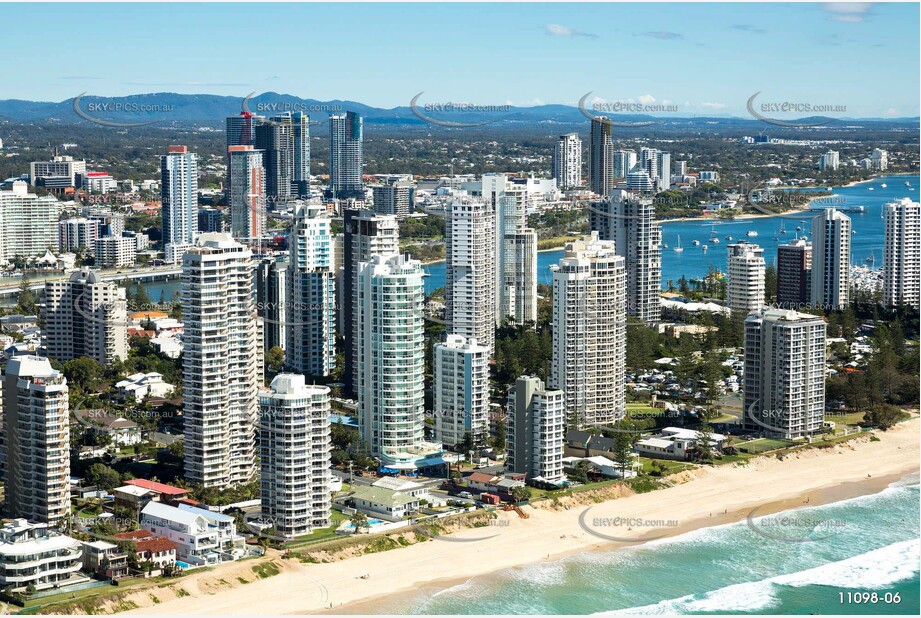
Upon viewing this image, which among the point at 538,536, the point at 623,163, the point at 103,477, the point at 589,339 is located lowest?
the point at 538,536

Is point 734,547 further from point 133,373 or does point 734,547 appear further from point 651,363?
point 133,373

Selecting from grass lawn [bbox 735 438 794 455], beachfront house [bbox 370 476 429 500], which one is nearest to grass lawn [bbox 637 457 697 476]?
grass lawn [bbox 735 438 794 455]

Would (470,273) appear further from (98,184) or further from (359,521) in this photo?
(98,184)

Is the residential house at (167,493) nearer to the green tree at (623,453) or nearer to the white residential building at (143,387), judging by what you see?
the white residential building at (143,387)

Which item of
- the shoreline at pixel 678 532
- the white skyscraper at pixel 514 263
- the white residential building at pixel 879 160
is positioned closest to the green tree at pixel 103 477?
the shoreline at pixel 678 532

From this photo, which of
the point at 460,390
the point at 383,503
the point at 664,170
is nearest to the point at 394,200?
the point at 664,170

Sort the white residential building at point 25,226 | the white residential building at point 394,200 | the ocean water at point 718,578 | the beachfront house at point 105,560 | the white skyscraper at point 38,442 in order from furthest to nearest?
the white residential building at point 394,200, the white residential building at point 25,226, the white skyscraper at point 38,442, the ocean water at point 718,578, the beachfront house at point 105,560
